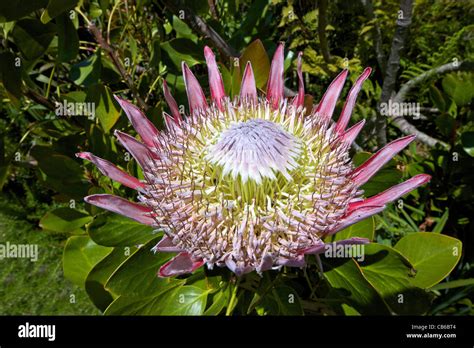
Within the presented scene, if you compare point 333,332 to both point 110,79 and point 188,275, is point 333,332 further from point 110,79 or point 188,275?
point 110,79

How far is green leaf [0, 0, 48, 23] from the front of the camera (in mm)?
987

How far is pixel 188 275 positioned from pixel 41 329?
61 cm

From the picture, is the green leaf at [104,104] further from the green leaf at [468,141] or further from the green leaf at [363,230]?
the green leaf at [468,141]

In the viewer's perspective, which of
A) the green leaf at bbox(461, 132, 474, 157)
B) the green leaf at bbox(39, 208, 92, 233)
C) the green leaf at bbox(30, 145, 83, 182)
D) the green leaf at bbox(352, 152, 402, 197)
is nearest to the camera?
the green leaf at bbox(352, 152, 402, 197)

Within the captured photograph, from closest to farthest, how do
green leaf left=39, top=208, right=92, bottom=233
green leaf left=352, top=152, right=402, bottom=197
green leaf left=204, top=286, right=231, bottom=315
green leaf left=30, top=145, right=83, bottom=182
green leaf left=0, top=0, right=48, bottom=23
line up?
green leaf left=0, top=0, right=48, bottom=23, green leaf left=204, top=286, right=231, bottom=315, green leaf left=352, top=152, right=402, bottom=197, green leaf left=30, top=145, right=83, bottom=182, green leaf left=39, top=208, right=92, bottom=233

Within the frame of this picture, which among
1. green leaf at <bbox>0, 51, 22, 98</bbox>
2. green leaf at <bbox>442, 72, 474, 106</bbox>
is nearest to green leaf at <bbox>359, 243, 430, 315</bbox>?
green leaf at <bbox>0, 51, 22, 98</bbox>

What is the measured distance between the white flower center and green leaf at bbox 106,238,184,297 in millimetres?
306

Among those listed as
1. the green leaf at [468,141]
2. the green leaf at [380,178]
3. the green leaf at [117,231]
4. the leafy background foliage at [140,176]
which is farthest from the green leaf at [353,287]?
the green leaf at [468,141]

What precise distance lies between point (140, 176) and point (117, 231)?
240mm

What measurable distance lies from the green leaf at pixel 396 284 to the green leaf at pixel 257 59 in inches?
25.9

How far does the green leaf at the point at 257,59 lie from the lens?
1301 mm

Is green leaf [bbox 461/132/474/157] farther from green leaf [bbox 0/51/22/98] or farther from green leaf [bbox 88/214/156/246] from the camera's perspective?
green leaf [bbox 0/51/22/98]

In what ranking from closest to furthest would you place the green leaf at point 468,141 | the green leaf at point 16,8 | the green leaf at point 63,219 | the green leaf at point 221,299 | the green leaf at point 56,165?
the green leaf at point 16,8 < the green leaf at point 221,299 < the green leaf at point 56,165 < the green leaf at point 63,219 < the green leaf at point 468,141

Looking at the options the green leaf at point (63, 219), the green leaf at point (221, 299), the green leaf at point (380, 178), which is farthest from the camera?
the green leaf at point (63, 219)
